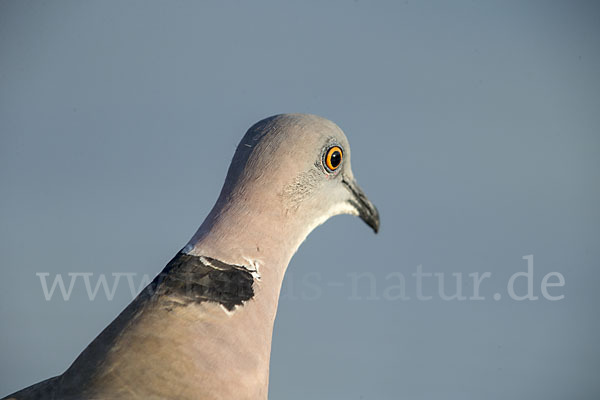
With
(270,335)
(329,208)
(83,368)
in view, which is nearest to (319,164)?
(329,208)

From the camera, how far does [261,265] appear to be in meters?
4.86

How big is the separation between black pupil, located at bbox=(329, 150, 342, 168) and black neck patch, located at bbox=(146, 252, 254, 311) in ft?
3.77

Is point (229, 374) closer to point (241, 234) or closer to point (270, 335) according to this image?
point (270, 335)

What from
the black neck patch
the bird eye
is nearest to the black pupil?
the bird eye

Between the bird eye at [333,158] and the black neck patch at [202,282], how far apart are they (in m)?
1.10

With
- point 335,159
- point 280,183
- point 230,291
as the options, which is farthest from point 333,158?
point 230,291

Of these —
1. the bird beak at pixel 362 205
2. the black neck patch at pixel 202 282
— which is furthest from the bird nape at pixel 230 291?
the bird beak at pixel 362 205

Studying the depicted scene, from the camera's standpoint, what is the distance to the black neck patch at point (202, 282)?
14.9 ft

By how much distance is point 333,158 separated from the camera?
18.2 feet

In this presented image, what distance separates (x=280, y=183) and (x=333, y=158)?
583 mm

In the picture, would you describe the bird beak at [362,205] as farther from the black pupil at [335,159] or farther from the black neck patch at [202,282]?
the black neck patch at [202,282]

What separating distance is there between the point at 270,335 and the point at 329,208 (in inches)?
46.3

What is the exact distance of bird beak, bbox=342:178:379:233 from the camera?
590cm

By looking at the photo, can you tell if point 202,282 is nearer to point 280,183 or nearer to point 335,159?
point 280,183
